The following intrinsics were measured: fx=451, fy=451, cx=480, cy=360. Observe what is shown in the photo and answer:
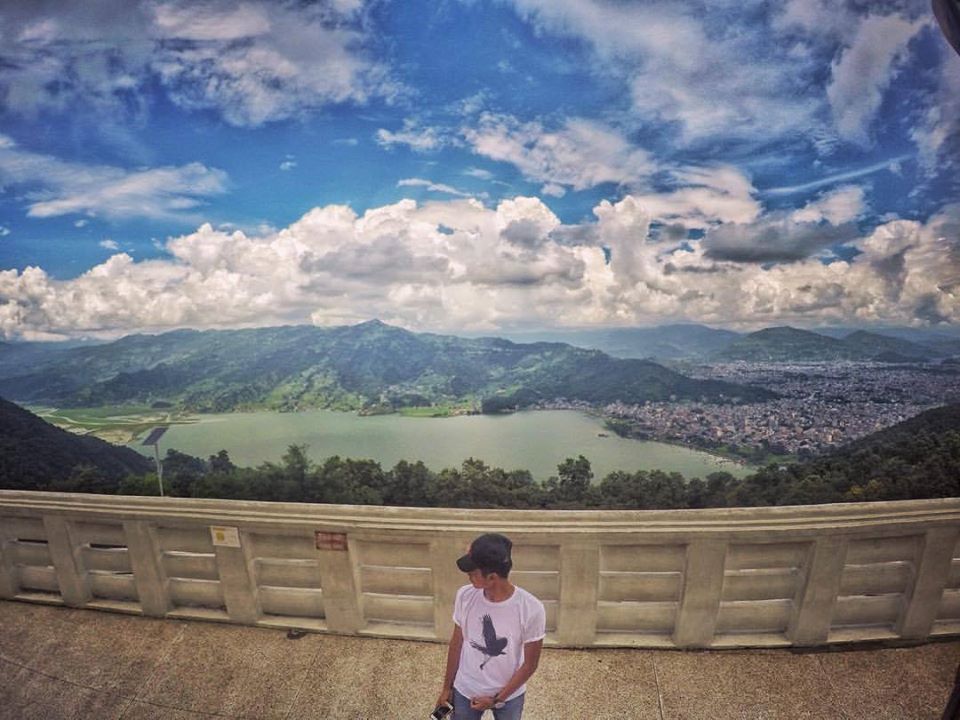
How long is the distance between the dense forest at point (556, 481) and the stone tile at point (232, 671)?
1736 cm

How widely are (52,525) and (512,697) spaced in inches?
180

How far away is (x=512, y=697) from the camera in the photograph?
2.03m

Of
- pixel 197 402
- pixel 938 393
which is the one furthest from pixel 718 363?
pixel 197 402

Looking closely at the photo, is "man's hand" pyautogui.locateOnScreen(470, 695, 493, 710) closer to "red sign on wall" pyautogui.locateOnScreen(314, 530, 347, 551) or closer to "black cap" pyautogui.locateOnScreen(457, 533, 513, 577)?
"black cap" pyautogui.locateOnScreen(457, 533, 513, 577)

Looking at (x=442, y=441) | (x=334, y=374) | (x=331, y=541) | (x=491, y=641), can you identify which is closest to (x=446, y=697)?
(x=491, y=641)

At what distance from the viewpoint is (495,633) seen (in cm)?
196

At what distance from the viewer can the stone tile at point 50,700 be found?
3.28m

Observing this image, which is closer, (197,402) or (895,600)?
(895,600)

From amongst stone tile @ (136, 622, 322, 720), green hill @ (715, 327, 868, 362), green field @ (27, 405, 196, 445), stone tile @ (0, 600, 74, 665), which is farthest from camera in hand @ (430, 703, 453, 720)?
green hill @ (715, 327, 868, 362)

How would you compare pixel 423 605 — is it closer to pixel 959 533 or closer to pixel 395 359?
pixel 959 533

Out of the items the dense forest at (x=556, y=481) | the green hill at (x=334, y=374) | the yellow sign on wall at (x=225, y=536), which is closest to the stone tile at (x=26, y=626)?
the yellow sign on wall at (x=225, y=536)

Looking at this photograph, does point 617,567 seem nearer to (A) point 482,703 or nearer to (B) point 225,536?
(A) point 482,703

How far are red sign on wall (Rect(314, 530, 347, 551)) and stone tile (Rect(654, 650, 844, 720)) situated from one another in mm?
2606

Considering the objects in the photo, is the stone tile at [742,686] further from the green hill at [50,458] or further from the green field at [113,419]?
the green field at [113,419]
